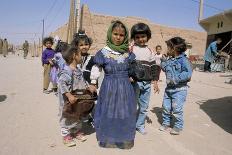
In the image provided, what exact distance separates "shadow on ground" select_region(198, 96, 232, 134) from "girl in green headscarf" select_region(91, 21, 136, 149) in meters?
2.01

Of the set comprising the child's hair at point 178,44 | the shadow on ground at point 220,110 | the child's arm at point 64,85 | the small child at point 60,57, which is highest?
the child's hair at point 178,44

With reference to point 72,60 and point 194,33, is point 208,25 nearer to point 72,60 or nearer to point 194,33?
point 194,33

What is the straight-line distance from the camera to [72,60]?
4160mm

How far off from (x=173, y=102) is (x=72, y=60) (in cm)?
180

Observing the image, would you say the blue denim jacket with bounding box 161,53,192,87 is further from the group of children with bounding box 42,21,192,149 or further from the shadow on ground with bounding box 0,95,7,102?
the shadow on ground with bounding box 0,95,7,102

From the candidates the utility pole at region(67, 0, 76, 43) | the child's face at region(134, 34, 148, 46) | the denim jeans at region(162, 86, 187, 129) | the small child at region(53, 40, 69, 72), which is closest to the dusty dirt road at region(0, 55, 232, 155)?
the denim jeans at region(162, 86, 187, 129)

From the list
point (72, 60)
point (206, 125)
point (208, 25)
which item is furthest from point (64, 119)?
point (208, 25)

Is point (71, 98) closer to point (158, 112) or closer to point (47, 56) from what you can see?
point (158, 112)

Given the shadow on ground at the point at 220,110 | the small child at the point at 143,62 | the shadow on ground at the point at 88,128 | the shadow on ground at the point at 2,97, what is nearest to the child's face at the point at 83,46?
the small child at the point at 143,62

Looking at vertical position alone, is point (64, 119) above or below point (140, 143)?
above

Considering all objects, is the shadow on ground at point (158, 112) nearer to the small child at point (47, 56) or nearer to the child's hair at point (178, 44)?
the child's hair at point (178, 44)

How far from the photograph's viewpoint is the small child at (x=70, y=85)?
3.98 metres

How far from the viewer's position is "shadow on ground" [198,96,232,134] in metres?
5.42

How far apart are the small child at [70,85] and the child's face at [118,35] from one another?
0.58 metres
